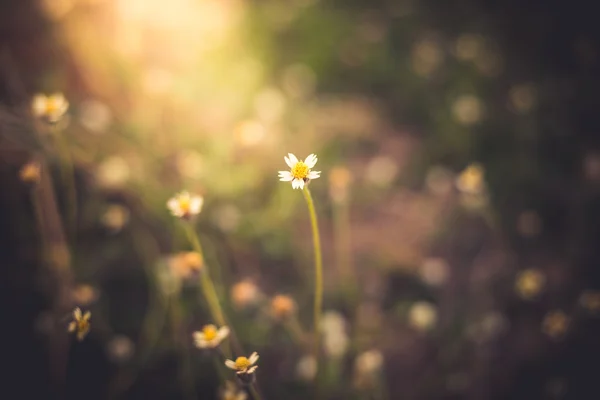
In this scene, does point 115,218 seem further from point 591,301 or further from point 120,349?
point 591,301

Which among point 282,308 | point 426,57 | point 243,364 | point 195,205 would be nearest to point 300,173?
point 195,205

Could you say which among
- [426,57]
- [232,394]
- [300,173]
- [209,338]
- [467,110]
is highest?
[426,57]

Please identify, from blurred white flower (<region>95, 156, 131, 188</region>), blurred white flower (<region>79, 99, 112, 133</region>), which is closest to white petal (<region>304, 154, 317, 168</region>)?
blurred white flower (<region>95, 156, 131, 188</region>)

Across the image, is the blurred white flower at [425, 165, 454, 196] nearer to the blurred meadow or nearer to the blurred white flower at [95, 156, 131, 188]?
the blurred meadow

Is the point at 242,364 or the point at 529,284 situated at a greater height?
the point at 529,284

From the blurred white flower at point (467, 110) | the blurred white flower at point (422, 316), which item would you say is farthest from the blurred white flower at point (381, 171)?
the blurred white flower at point (422, 316)

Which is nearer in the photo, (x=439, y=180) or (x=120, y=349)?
(x=120, y=349)
